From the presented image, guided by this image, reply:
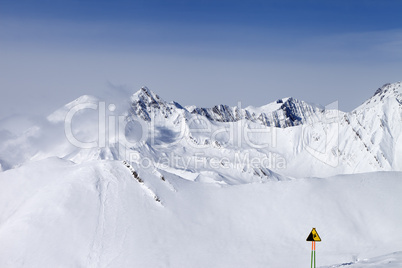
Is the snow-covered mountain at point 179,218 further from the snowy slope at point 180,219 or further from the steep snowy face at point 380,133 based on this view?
the steep snowy face at point 380,133

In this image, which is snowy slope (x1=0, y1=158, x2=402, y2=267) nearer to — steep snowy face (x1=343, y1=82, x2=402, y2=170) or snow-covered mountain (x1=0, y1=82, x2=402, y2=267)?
snow-covered mountain (x1=0, y1=82, x2=402, y2=267)

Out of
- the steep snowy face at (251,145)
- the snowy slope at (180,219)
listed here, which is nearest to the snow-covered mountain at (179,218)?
the snowy slope at (180,219)

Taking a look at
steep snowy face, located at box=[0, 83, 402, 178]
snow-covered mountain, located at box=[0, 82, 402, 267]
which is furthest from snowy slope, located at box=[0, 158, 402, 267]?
steep snowy face, located at box=[0, 83, 402, 178]

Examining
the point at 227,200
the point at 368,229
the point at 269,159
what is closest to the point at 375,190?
the point at 368,229

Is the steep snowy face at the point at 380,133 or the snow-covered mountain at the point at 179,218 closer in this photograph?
the snow-covered mountain at the point at 179,218

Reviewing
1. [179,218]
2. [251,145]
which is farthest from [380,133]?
[179,218]

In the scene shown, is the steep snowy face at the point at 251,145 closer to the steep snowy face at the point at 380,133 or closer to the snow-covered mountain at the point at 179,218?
the steep snowy face at the point at 380,133

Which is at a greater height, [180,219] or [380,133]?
[380,133]

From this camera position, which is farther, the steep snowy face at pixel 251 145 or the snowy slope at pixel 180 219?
the steep snowy face at pixel 251 145

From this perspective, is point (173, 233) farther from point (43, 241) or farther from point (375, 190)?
point (375, 190)

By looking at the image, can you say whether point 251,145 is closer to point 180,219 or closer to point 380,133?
point 380,133

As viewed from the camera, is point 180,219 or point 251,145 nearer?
point 180,219

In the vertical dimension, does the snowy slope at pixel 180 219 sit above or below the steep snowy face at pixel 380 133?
below

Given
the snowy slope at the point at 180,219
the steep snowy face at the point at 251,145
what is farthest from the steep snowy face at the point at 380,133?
the snowy slope at the point at 180,219
